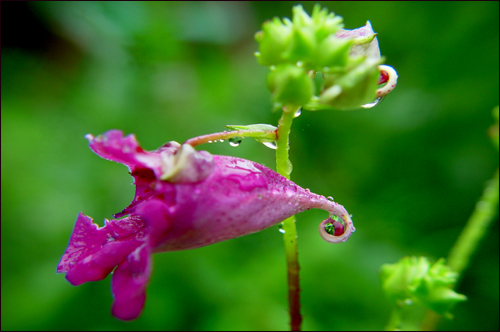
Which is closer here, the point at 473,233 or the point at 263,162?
the point at 473,233

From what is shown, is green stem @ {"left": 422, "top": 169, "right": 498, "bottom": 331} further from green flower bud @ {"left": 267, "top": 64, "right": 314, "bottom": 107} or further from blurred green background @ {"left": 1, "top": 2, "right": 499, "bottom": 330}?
green flower bud @ {"left": 267, "top": 64, "right": 314, "bottom": 107}

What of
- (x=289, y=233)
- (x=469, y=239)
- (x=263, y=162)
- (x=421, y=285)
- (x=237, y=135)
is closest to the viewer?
(x=237, y=135)

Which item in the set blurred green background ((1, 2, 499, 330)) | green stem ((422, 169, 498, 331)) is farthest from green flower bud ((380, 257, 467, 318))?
Result: blurred green background ((1, 2, 499, 330))

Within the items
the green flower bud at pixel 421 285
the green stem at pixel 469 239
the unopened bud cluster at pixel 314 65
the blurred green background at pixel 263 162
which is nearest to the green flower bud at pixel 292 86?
the unopened bud cluster at pixel 314 65

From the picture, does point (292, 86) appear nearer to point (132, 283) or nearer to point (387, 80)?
point (387, 80)

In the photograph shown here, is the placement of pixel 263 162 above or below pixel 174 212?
above

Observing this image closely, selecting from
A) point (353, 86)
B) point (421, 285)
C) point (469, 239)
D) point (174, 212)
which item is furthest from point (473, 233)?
point (174, 212)
